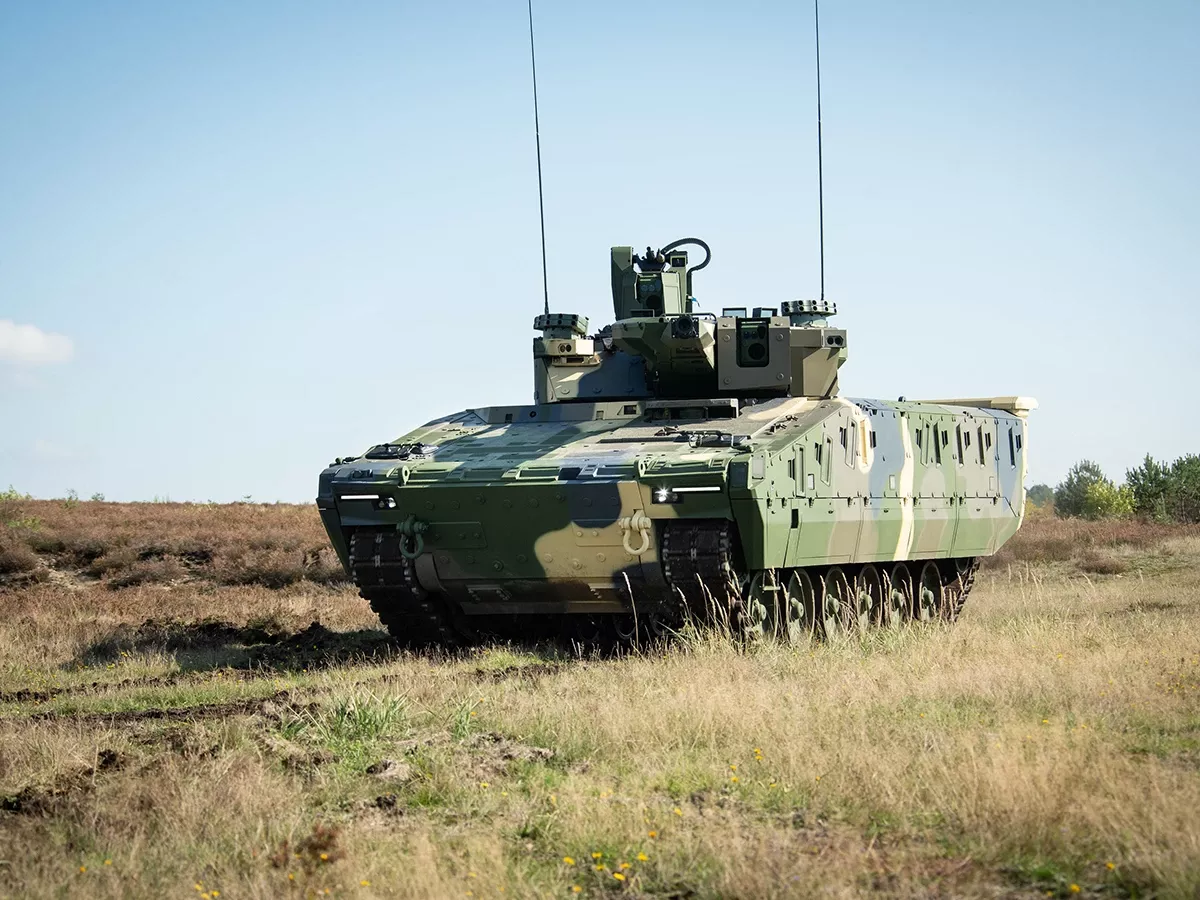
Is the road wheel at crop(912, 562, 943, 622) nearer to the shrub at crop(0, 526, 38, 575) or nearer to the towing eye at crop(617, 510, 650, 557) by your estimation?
the towing eye at crop(617, 510, 650, 557)

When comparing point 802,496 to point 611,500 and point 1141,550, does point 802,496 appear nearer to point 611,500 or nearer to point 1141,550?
point 611,500

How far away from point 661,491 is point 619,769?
4999mm

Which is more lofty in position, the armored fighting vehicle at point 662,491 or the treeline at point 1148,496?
the armored fighting vehicle at point 662,491

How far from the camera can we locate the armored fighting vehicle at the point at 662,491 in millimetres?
13438

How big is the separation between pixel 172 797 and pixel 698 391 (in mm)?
9846

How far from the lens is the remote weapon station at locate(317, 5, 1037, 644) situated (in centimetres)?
1344

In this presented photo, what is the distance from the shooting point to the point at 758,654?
41.9 ft

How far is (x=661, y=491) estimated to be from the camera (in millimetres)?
13211

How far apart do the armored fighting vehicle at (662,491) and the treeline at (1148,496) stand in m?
26.3

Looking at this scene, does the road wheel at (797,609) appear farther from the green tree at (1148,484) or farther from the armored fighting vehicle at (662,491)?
the green tree at (1148,484)

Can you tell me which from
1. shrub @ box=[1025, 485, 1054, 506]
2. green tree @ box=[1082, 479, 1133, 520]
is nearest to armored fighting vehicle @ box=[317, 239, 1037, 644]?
green tree @ box=[1082, 479, 1133, 520]

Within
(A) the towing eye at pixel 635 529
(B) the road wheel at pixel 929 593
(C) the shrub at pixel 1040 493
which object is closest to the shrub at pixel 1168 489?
(B) the road wheel at pixel 929 593

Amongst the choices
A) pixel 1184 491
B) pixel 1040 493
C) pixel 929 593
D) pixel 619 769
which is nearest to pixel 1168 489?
pixel 1184 491

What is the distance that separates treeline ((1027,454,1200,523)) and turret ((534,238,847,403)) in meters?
26.5
